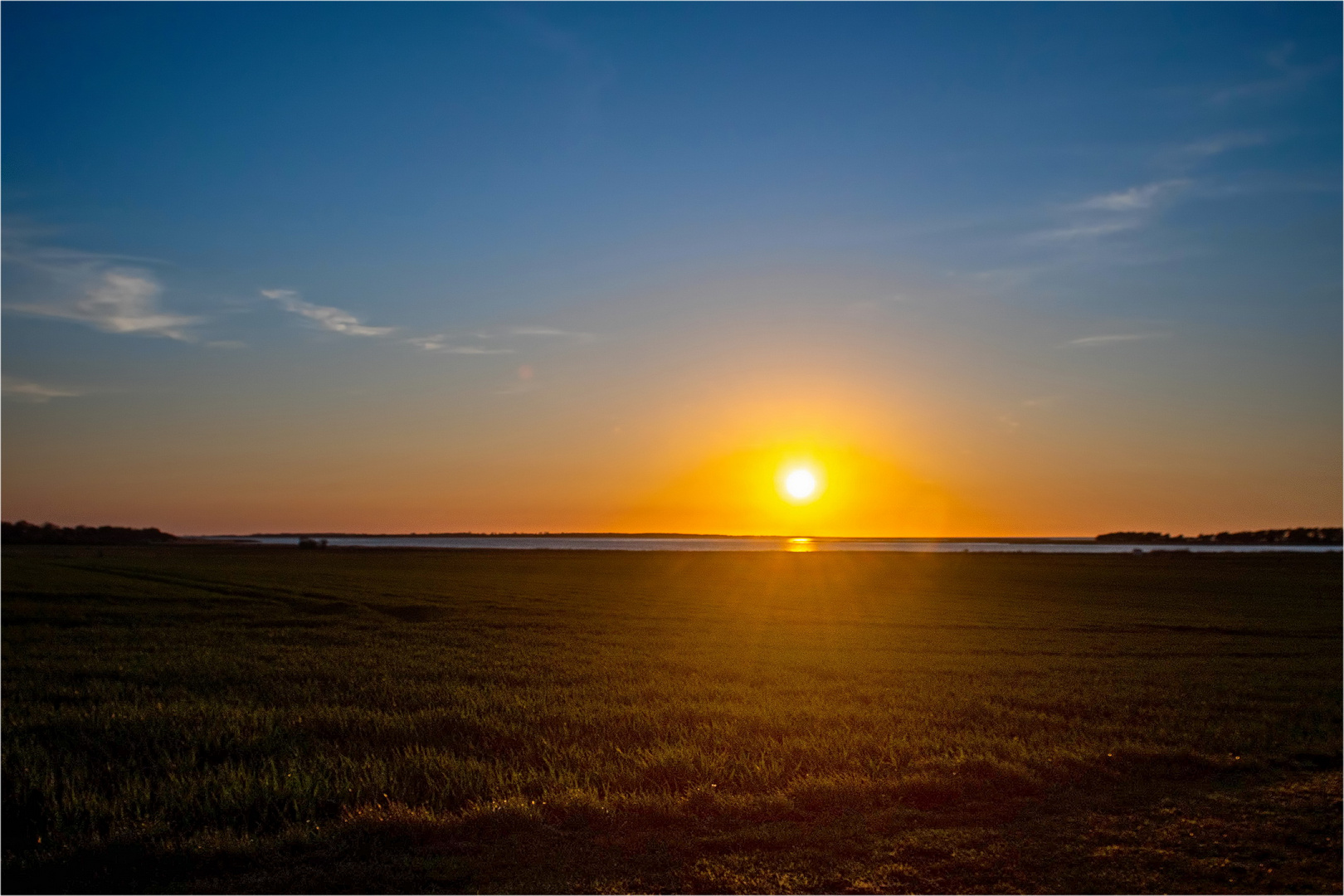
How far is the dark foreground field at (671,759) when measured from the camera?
758 centimetres

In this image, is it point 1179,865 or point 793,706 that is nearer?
point 1179,865

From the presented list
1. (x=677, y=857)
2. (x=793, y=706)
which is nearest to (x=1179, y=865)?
(x=677, y=857)

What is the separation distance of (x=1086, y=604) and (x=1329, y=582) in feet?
90.5

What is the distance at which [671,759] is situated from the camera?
11.0m

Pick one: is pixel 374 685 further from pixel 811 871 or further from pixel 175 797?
pixel 811 871

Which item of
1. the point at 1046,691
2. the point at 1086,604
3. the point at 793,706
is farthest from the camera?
the point at 1086,604

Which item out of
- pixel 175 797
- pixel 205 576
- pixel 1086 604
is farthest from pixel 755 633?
pixel 205 576

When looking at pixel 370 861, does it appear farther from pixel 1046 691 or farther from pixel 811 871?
pixel 1046 691

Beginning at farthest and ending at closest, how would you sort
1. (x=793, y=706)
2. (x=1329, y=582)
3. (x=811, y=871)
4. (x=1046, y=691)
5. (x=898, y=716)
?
(x=1329, y=582), (x=1046, y=691), (x=793, y=706), (x=898, y=716), (x=811, y=871)

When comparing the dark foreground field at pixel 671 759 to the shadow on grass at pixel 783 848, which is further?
the dark foreground field at pixel 671 759

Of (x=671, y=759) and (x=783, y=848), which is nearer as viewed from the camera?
(x=783, y=848)

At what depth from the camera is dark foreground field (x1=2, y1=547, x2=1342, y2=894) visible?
7578mm

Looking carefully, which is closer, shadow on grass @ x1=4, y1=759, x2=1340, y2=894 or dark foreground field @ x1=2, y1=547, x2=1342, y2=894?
shadow on grass @ x1=4, y1=759, x2=1340, y2=894

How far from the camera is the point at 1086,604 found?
4038 cm
